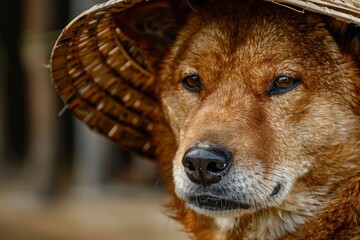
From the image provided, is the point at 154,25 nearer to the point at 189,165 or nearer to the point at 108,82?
the point at 108,82

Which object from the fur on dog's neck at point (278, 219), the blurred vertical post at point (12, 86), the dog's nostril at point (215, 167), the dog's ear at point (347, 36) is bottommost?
the blurred vertical post at point (12, 86)

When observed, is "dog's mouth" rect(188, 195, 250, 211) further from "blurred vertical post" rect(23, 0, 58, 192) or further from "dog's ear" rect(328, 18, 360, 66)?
"blurred vertical post" rect(23, 0, 58, 192)

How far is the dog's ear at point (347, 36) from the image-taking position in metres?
3.47

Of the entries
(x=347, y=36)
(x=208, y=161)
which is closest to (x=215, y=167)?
(x=208, y=161)

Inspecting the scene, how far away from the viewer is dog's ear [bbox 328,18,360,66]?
3.47 meters

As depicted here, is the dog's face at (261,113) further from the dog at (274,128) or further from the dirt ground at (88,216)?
the dirt ground at (88,216)

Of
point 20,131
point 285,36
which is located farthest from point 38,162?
point 285,36

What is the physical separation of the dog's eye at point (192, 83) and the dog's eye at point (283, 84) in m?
0.34

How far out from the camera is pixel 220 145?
327 cm

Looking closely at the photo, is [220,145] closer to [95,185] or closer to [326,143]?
[326,143]

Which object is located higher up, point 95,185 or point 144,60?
point 144,60

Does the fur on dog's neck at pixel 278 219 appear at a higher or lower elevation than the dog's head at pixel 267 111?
lower

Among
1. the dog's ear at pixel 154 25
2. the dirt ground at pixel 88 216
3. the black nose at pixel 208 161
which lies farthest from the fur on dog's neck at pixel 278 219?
the dirt ground at pixel 88 216

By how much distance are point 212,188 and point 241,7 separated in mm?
786
